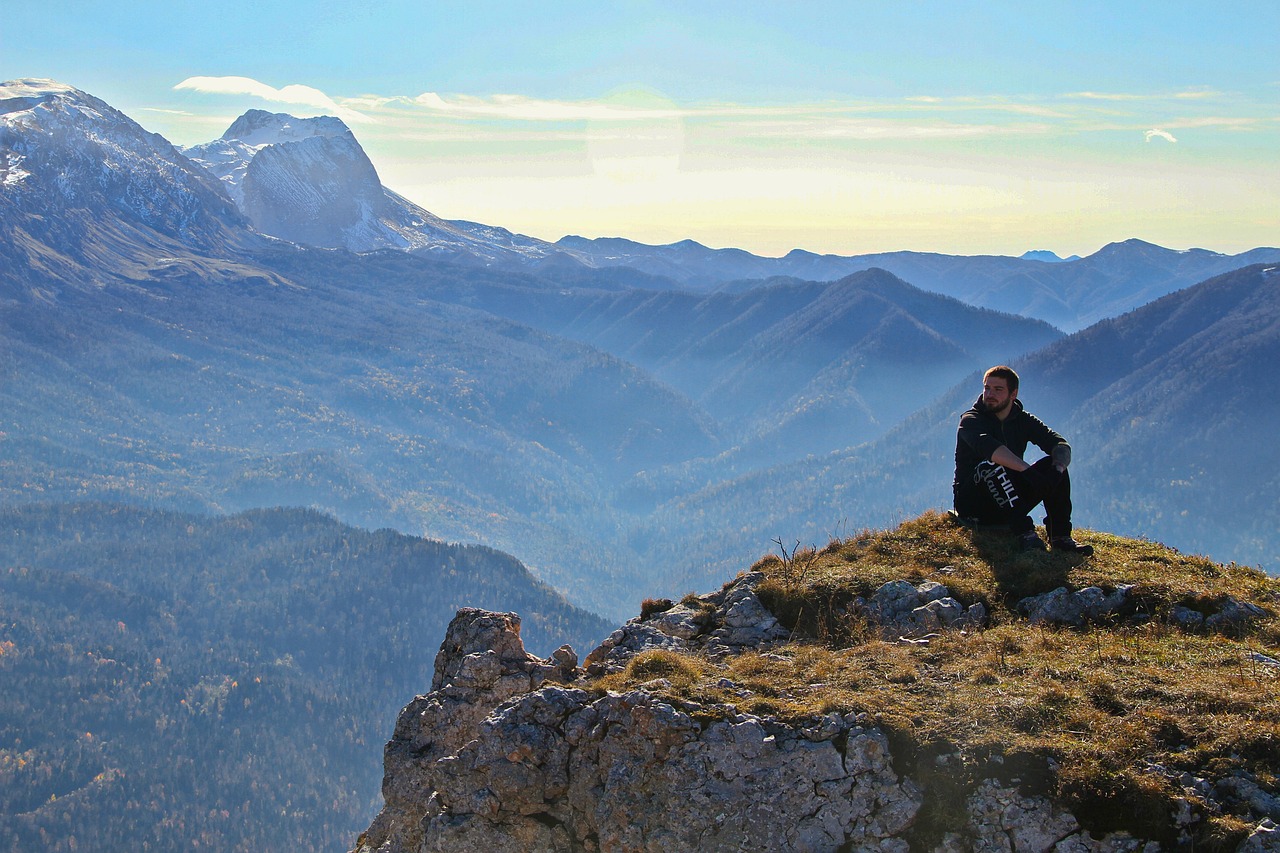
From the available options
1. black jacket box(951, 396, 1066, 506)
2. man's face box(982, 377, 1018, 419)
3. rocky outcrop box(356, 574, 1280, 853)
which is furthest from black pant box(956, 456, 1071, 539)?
rocky outcrop box(356, 574, 1280, 853)

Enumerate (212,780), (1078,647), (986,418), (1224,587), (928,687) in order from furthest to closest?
(212,780) → (986,418) → (1224,587) → (1078,647) → (928,687)

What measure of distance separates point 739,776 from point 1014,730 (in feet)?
9.36

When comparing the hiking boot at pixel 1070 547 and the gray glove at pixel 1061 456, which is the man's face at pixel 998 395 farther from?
the hiking boot at pixel 1070 547

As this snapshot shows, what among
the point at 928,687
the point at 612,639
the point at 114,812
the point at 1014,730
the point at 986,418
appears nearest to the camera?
the point at 1014,730

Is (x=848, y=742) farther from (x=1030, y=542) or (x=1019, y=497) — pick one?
(x=1019, y=497)

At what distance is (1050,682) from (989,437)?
19.6 ft

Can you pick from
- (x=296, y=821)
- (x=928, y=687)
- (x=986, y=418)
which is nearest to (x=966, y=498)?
(x=986, y=418)

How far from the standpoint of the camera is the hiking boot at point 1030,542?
51.9 feet

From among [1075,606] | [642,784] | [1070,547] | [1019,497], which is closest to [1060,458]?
[1019,497]

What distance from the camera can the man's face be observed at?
16.5 meters

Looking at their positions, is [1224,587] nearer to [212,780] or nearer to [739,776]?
[739,776]

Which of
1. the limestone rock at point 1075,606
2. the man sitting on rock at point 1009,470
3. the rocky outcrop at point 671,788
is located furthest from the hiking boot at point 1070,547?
the rocky outcrop at point 671,788

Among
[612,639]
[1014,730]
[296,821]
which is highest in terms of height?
[1014,730]

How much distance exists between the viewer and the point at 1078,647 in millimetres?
12273
